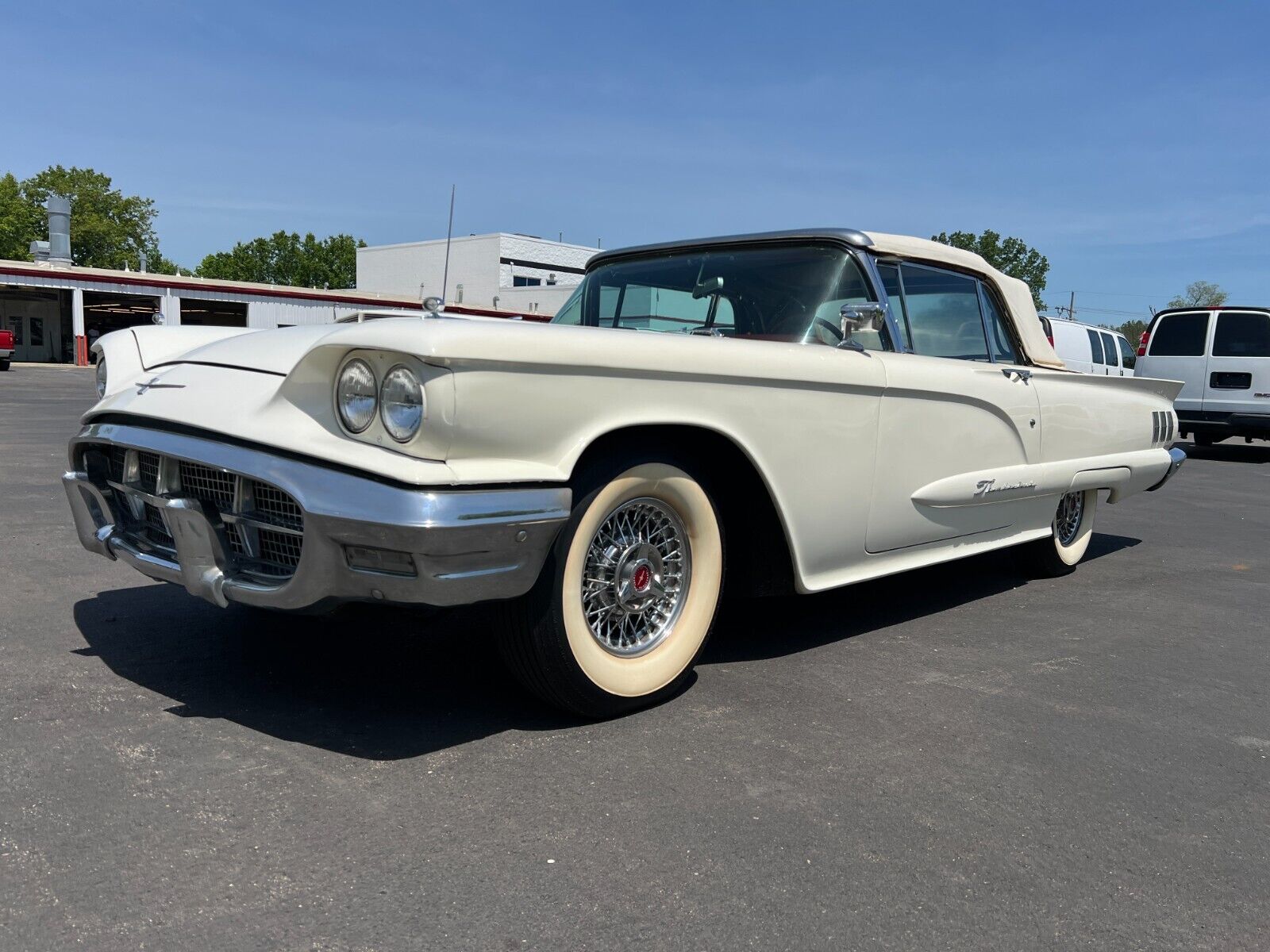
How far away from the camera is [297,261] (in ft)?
294

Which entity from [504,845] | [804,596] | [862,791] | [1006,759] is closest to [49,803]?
[504,845]

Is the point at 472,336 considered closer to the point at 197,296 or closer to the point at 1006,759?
the point at 1006,759

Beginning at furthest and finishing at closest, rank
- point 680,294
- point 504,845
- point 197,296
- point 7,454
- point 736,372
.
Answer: point 197,296 < point 7,454 < point 680,294 < point 736,372 < point 504,845

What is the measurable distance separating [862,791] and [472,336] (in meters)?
1.49

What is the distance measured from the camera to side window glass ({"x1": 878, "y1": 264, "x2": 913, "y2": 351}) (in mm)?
4230

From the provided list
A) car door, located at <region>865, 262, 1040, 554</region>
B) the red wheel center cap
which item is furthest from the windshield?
the red wheel center cap

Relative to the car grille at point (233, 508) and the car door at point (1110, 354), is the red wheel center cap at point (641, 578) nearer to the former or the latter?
the car grille at point (233, 508)

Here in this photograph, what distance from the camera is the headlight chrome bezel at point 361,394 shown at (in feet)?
8.69

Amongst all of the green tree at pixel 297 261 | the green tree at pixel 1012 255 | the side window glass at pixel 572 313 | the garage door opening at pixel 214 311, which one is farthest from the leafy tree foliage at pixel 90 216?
the side window glass at pixel 572 313

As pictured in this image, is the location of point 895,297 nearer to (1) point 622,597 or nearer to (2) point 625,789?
(1) point 622,597

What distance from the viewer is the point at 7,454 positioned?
9.02 m

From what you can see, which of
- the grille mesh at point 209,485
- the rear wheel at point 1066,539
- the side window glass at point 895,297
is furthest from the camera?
the rear wheel at point 1066,539

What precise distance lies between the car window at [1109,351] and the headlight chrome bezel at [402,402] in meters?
18.9

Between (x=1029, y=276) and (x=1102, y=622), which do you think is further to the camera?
(x=1029, y=276)
